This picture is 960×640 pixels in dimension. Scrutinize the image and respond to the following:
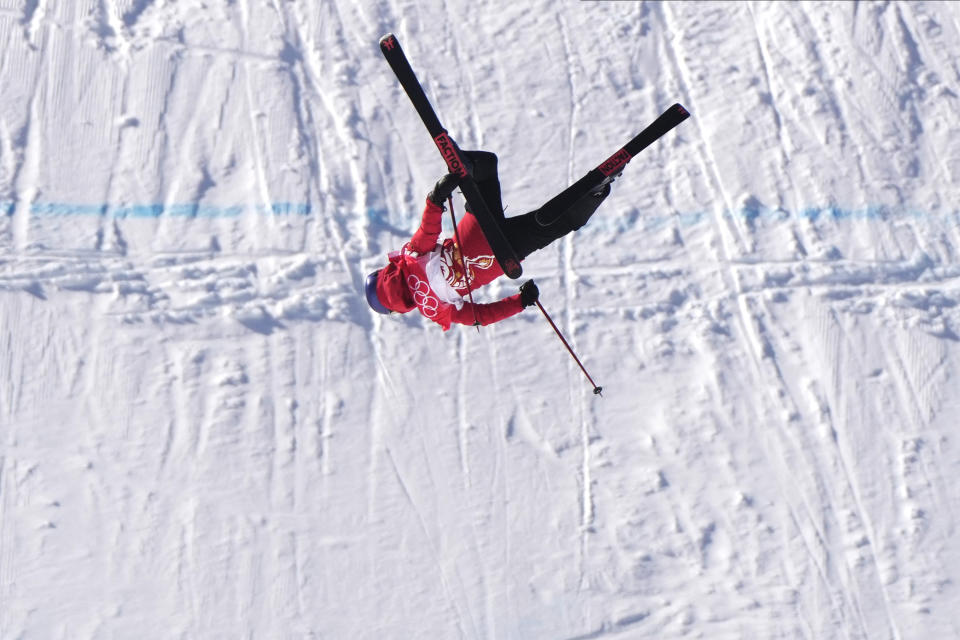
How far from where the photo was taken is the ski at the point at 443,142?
19.5 ft

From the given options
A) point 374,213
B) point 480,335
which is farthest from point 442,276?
point 374,213

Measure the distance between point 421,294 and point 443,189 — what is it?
64 centimetres

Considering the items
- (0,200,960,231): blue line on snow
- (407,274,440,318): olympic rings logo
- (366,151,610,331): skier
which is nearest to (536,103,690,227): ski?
(366,151,610,331): skier

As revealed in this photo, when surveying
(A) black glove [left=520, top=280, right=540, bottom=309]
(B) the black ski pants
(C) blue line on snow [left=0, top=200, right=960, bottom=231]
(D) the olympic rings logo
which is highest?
(C) blue line on snow [left=0, top=200, right=960, bottom=231]

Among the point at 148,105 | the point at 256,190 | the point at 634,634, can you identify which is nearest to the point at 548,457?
the point at 634,634

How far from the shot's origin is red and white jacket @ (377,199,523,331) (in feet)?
20.6

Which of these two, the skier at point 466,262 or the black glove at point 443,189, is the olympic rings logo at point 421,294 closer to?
the skier at point 466,262

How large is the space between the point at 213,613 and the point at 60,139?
3754 mm

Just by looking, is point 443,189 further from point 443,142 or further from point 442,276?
point 442,276

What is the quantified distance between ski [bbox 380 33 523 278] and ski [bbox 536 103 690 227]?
12.6 inches

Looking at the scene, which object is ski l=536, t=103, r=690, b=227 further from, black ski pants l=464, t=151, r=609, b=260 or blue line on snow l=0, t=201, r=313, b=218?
blue line on snow l=0, t=201, r=313, b=218

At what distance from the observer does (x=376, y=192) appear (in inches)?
351

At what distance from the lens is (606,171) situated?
6.24m

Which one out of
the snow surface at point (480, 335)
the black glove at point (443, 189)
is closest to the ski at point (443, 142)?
the black glove at point (443, 189)
